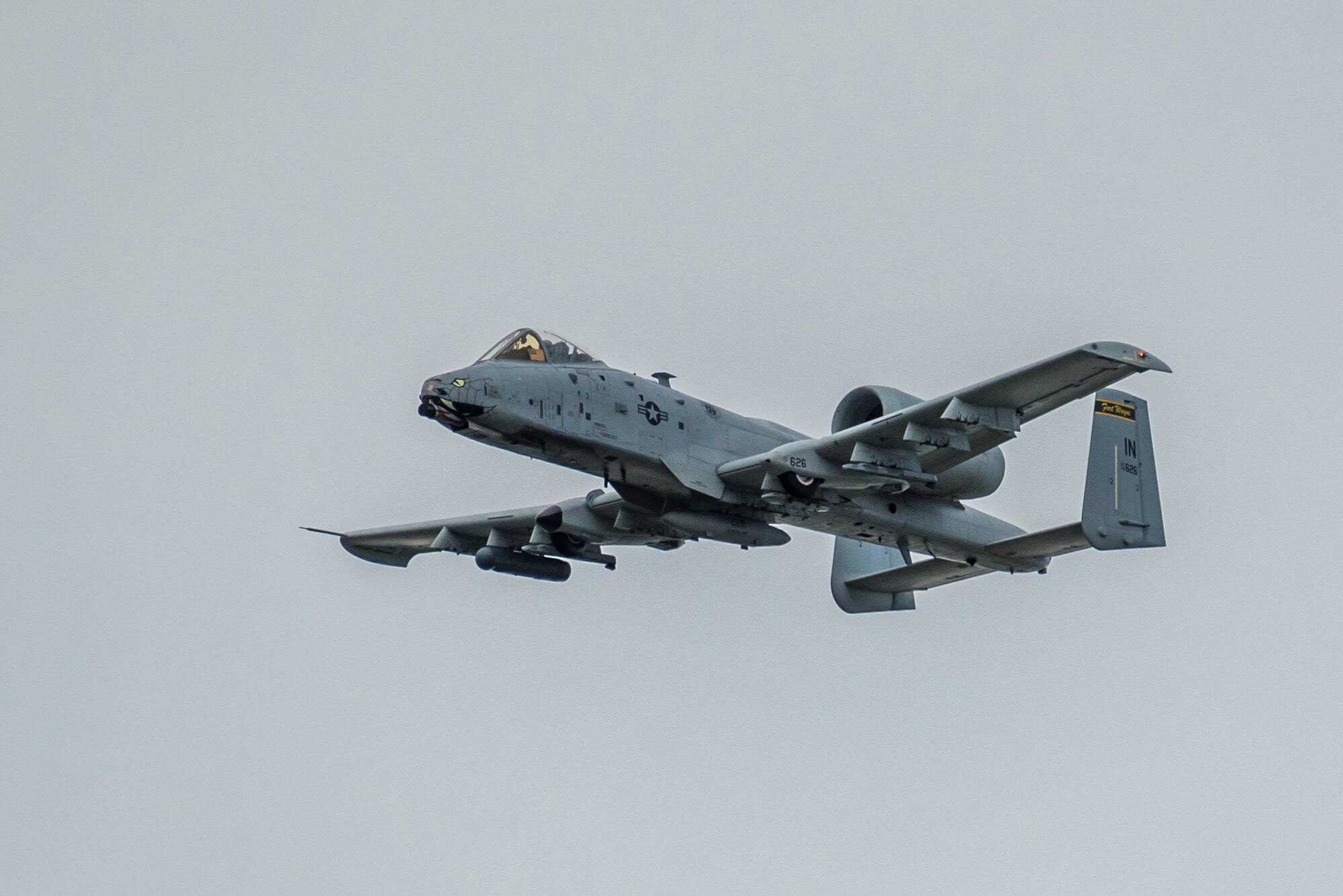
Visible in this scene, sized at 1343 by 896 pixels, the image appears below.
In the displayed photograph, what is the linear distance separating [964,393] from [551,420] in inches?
245

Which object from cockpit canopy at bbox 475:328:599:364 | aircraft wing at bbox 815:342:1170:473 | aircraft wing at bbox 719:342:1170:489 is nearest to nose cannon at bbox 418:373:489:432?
cockpit canopy at bbox 475:328:599:364

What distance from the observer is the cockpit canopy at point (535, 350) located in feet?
95.1

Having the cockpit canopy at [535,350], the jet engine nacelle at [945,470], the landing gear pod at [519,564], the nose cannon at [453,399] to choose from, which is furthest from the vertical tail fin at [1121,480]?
the nose cannon at [453,399]

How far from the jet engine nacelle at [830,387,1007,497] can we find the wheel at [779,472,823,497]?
4.16 feet

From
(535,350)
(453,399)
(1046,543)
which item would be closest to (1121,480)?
(1046,543)

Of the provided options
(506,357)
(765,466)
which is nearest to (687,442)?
(765,466)

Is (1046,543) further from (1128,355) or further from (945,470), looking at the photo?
(1128,355)

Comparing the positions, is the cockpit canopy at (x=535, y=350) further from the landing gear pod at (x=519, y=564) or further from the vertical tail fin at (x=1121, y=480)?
the vertical tail fin at (x=1121, y=480)

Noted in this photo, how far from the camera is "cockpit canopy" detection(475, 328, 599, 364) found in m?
29.0

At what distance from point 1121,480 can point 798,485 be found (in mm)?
5356

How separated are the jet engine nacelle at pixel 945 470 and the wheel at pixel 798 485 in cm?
127

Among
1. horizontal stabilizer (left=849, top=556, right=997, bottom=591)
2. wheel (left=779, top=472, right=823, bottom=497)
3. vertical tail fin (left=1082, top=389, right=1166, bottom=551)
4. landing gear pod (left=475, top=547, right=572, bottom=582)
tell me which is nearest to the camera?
wheel (left=779, top=472, right=823, bottom=497)

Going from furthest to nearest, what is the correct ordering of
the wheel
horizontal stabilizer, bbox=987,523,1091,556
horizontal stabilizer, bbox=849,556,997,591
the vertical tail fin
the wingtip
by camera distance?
1. horizontal stabilizer, bbox=849,556,997,591
2. horizontal stabilizer, bbox=987,523,1091,556
3. the vertical tail fin
4. the wheel
5. the wingtip

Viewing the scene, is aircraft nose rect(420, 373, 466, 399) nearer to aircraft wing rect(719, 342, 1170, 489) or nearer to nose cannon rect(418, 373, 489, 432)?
nose cannon rect(418, 373, 489, 432)
